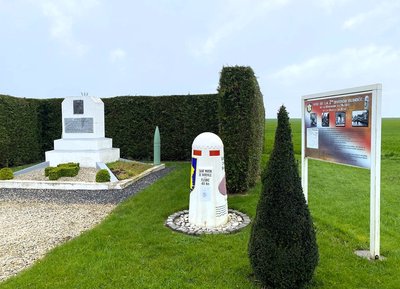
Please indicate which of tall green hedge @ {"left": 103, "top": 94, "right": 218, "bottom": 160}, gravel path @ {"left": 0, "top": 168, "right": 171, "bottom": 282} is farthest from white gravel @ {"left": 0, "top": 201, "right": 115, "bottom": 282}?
tall green hedge @ {"left": 103, "top": 94, "right": 218, "bottom": 160}

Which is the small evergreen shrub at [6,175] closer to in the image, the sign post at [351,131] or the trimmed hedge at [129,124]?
the trimmed hedge at [129,124]

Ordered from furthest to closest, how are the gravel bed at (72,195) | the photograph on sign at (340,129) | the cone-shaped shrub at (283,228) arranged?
the gravel bed at (72,195)
the photograph on sign at (340,129)
the cone-shaped shrub at (283,228)

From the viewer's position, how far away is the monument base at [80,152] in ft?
36.7

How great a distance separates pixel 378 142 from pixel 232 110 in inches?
153

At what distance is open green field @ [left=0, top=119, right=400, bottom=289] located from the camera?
3.47 m

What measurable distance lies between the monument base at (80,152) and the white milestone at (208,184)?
6.91m

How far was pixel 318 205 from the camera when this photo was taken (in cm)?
656

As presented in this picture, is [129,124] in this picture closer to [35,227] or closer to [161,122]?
[161,122]

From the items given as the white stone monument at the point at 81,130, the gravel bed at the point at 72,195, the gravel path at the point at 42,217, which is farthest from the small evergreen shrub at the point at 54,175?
the white stone monument at the point at 81,130

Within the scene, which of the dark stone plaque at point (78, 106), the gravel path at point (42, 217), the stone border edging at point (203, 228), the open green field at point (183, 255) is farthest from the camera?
the dark stone plaque at point (78, 106)

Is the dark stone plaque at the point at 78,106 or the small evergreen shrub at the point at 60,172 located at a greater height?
the dark stone plaque at the point at 78,106

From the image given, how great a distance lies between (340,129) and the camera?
4230 millimetres

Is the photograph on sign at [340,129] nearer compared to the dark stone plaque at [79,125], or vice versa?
the photograph on sign at [340,129]

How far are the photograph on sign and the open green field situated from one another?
4.16 feet
